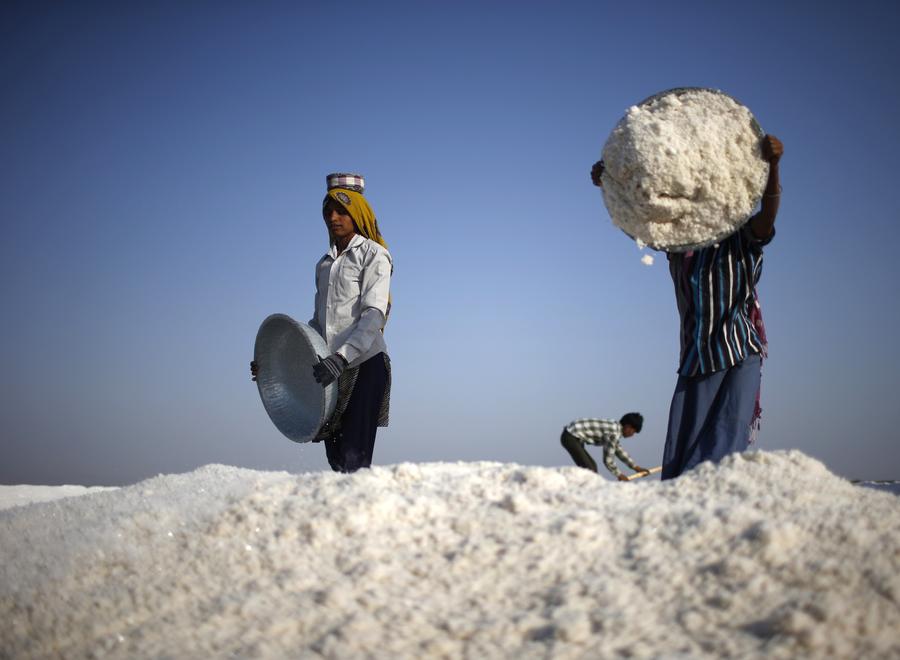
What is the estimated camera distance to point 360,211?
4461mm

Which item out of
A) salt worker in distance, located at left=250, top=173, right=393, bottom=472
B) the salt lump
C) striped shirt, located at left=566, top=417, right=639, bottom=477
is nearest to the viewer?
the salt lump

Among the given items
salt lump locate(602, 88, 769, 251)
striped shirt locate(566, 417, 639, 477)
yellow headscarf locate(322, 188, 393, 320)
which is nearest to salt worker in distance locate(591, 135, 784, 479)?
salt lump locate(602, 88, 769, 251)

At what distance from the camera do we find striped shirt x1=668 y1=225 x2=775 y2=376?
3.43 meters

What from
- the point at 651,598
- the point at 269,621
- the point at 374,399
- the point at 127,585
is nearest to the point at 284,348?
the point at 374,399

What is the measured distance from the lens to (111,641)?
1868mm

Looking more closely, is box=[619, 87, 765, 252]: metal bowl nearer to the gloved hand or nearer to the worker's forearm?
the worker's forearm

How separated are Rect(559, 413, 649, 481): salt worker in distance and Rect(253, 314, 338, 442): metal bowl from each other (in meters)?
2.99

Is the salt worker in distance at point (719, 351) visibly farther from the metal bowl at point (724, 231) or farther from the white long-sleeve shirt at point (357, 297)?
the white long-sleeve shirt at point (357, 297)

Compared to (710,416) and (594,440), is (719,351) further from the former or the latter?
(594,440)

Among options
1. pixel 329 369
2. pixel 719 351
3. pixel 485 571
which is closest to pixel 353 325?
pixel 329 369

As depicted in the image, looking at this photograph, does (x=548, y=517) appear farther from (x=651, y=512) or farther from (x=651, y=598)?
(x=651, y=598)

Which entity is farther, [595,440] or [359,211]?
[595,440]

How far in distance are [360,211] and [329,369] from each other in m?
1.05

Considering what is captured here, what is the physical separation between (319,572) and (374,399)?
2200 mm
